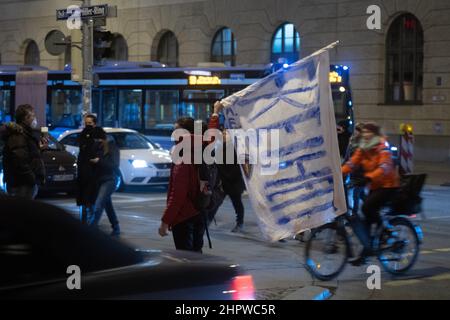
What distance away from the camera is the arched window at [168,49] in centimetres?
3622

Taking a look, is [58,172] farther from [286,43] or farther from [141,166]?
[286,43]

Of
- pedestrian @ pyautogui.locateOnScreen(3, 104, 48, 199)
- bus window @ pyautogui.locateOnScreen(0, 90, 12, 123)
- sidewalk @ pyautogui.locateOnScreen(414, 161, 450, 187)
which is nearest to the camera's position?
pedestrian @ pyautogui.locateOnScreen(3, 104, 48, 199)

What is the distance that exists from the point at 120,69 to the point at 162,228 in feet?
60.1

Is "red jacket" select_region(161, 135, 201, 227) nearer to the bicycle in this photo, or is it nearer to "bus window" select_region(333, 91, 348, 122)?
the bicycle

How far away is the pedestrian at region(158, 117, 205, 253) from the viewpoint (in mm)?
7594

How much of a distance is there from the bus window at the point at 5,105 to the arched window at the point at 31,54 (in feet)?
46.0

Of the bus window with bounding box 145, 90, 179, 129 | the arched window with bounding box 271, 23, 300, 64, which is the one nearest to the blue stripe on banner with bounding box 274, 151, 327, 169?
the bus window with bounding box 145, 90, 179, 129

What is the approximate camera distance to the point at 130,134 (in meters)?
18.9

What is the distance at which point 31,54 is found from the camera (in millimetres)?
43062

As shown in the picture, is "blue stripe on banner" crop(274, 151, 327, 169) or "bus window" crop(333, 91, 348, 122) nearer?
"blue stripe on banner" crop(274, 151, 327, 169)

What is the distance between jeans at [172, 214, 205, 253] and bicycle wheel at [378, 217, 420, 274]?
2.19 metres

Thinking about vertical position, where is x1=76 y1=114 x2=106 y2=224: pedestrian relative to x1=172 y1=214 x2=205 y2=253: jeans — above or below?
above

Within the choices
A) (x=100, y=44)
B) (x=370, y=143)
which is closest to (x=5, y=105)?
(x=100, y=44)

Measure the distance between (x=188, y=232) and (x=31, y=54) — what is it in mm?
37164
